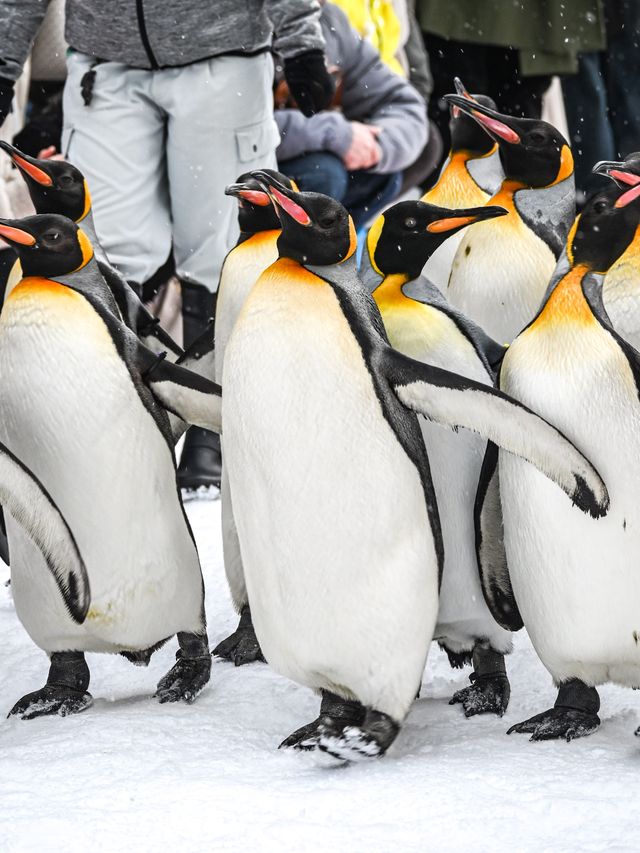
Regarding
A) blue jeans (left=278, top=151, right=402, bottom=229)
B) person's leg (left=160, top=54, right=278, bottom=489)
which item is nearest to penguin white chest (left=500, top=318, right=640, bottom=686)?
person's leg (left=160, top=54, right=278, bottom=489)

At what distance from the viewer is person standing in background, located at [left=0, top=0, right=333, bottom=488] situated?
2883 mm

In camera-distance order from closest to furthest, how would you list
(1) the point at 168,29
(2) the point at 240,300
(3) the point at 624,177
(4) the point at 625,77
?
1. (3) the point at 624,177
2. (2) the point at 240,300
3. (1) the point at 168,29
4. (4) the point at 625,77

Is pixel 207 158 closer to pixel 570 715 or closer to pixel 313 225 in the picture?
pixel 313 225

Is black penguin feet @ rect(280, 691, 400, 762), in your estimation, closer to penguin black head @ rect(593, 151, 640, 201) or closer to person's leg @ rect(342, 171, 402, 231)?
penguin black head @ rect(593, 151, 640, 201)

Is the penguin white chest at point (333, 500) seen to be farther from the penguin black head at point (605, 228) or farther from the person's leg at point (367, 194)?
the person's leg at point (367, 194)

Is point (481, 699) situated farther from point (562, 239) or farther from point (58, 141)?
point (58, 141)

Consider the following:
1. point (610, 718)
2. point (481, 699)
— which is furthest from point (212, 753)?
point (610, 718)

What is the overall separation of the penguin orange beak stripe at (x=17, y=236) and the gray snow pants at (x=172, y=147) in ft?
3.68

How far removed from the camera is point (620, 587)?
1.68 m

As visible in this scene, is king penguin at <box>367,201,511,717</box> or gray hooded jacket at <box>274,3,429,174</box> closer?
king penguin at <box>367,201,511,717</box>

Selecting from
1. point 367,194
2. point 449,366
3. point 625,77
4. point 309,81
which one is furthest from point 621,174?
point 625,77

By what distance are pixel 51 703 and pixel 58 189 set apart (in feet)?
2.85

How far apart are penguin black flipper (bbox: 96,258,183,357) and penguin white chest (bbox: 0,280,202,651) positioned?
0.28 meters

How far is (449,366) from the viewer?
1840 millimetres
